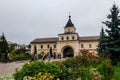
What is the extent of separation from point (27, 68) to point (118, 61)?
1919 centimetres

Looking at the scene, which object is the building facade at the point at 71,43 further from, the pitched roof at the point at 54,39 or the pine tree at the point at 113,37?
the pine tree at the point at 113,37

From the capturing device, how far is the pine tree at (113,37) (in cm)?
2669

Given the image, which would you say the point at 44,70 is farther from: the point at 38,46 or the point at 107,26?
the point at 38,46

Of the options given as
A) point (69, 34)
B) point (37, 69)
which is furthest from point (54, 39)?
point (37, 69)

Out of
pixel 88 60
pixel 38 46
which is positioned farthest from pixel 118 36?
pixel 38 46

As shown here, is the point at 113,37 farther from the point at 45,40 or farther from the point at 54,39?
the point at 45,40

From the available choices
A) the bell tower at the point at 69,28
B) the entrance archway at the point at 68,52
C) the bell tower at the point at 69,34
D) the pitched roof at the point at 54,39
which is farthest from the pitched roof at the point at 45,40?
the entrance archway at the point at 68,52

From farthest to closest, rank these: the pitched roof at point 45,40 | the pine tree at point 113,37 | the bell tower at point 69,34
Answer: the pitched roof at point 45,40 < the bell tower at point 69,34 < the pine tree at point 113,37

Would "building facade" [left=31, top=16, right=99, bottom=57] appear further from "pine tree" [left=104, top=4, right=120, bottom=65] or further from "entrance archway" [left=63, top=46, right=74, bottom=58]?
"pine tree" [left=104, top=4, right=120, bottom=65]

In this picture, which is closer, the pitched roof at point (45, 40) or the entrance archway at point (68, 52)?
the entrance archway at point (68, 52)

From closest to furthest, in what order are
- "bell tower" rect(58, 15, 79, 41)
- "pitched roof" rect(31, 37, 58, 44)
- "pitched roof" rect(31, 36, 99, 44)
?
"bell tower" rect(58, 15, 79, 41)
"pitched roof" rect(31, 36, 99, 44)
"pitched roof" rect(31, 37, 58, 44)

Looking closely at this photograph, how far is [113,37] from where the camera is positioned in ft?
89.7

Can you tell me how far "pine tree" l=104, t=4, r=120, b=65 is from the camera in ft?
87.6

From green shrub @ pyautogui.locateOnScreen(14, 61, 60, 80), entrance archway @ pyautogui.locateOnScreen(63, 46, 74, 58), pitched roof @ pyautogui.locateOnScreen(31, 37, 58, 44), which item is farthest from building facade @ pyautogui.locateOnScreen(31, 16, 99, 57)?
green shrub @ pyautogui.locateOnScreen(14, 61, 60, 80)
